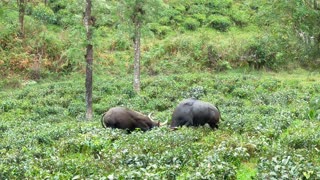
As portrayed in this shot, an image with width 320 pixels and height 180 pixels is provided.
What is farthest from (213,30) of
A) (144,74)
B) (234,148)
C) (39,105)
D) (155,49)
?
(234,148)

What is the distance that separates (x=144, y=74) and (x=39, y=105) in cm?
963

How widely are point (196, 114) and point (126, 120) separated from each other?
2393mm

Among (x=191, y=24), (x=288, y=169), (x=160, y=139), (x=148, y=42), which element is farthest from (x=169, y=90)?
(x=288, y=169)

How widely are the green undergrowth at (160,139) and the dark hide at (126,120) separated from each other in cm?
59

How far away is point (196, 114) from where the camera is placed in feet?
51.6

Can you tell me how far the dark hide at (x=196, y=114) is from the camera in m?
15.7

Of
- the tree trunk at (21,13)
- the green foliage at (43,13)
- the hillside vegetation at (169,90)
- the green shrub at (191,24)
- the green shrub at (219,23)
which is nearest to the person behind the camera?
the hillside vegetation at (169,90)

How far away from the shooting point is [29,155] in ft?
37.9

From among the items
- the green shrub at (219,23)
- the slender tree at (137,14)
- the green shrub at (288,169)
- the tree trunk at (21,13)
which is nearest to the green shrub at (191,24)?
the green shrub at (219,23)

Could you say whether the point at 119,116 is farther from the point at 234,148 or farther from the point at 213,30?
the point at 213,30

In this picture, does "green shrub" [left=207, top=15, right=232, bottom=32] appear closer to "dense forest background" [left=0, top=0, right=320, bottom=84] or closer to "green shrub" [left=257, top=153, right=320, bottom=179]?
"dense forest background" [left=0, top=0, right=320, bottom=84]

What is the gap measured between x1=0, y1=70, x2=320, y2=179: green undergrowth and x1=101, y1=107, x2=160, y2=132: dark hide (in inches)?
23.0

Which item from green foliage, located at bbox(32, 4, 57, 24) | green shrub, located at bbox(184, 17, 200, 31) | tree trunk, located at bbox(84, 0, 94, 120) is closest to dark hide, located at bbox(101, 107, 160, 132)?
tree trunk, located at bbox(84, 0, 94, 120)

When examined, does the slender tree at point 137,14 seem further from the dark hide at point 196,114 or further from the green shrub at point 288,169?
the green shrub at point 288,169
